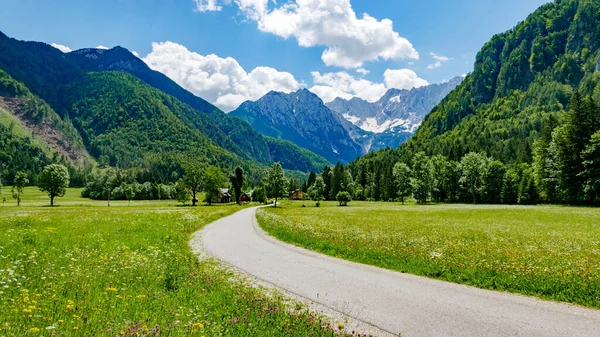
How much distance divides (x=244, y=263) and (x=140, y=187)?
16737 centimetres

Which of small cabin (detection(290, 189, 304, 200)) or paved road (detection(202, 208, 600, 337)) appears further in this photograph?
small cabin (detection(290, 189, 304, 200))

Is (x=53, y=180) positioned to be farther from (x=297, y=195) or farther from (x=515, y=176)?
(x=515, y=176)

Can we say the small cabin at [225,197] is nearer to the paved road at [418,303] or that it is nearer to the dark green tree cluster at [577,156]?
the dark green tree cluster at [577,156]

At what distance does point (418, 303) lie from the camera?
35.6 feet

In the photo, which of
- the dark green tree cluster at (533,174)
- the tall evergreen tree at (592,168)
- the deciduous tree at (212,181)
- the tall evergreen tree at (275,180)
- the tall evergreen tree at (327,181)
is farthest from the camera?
the tall evergreen tree at (327,181)

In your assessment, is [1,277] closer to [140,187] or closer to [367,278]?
[367,278]

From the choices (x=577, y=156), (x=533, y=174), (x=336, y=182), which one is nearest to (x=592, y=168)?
(x=577, y=156)

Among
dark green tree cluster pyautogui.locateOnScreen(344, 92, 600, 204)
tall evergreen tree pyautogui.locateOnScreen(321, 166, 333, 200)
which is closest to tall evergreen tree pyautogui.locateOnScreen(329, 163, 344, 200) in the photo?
tall evergreen tree pyautogui.locateOnScreen(321, 166, 333, 200)

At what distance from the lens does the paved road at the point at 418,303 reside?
8.89 metres

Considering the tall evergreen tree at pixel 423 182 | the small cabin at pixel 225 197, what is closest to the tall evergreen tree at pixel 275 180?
the tall evergreen tree at pixel 423 182

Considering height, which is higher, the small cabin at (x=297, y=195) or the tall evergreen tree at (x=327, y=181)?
the tall evergreen tree at (x=327, y=181)

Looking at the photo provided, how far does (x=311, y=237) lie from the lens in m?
25.7

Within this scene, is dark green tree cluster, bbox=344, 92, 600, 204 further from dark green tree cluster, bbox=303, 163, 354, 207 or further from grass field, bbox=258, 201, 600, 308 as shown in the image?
grass field, bbox=258, 201, 600, 308

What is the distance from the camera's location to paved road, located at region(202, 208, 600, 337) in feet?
29.2
